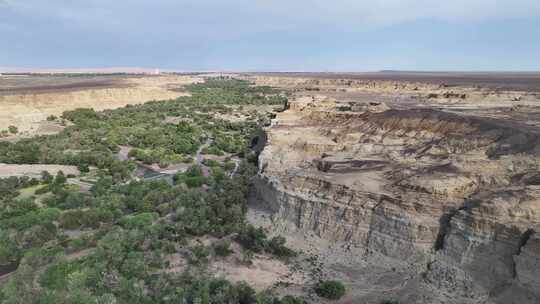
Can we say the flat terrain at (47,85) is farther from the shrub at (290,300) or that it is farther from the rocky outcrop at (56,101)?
the shrub at (290,300)

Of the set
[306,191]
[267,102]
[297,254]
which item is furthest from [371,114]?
[267,102]

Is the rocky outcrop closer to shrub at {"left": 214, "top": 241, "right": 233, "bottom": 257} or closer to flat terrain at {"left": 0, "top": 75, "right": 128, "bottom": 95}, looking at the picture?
flat terrain at {"left": 0, "top": 75, "right": 128, "bottom": 95}

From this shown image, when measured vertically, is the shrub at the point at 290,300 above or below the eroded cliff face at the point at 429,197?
below

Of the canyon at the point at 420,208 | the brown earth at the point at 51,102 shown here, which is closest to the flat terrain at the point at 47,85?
the brown earth at the point at 51,102

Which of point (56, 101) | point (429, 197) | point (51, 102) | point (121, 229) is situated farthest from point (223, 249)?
point (56, 101)

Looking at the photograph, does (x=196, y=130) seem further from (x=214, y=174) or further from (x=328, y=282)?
(x=328, y=282)

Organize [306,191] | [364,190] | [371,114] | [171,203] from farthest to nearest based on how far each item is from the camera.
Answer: [371,114] → [171,203] → [306,191] → [364,190]

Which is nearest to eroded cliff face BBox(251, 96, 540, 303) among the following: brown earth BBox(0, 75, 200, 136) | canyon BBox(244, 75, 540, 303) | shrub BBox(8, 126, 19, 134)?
canyon BBox(244, 75, 540, 303)
